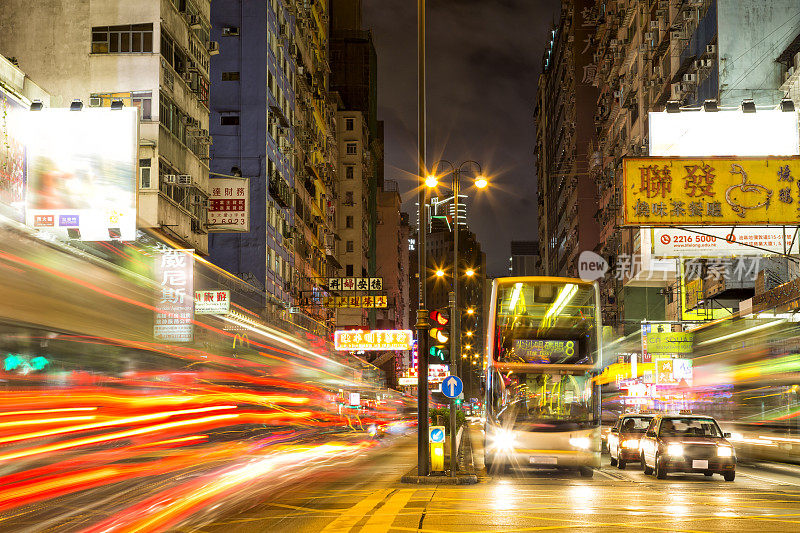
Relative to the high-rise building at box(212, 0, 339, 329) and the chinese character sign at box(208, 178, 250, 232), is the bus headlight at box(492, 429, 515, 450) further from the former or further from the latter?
the high-rise building at box(212, 0, 339, 329)

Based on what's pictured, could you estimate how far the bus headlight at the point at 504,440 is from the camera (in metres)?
26.7

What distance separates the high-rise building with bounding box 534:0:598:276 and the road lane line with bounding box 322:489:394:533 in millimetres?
78708

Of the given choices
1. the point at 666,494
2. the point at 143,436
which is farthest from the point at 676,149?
the point at 143,436

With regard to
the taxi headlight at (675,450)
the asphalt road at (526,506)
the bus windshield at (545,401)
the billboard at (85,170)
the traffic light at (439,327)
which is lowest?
the asphalt road at (526,506)

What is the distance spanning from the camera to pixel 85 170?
31.5 metres

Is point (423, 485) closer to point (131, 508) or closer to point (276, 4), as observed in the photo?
point (131, 508)

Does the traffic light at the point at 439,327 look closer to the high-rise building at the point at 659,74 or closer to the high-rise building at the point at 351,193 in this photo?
the high-rise building at the point at 659,74

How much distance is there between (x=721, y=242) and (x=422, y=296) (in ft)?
54.7

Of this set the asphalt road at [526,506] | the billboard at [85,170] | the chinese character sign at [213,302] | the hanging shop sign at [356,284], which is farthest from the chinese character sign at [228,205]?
the asphalt road at [526,506]

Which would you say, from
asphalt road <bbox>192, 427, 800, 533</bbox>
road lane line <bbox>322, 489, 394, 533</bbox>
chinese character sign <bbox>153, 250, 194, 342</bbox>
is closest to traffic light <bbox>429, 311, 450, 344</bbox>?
asphalt road <bbox>192, 427, 800, 533</bbox>

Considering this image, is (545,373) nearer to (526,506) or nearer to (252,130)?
(526,506)

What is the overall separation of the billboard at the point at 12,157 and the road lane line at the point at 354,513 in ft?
49.6

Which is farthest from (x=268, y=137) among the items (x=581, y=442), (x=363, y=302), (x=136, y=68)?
(x=581, y=442)

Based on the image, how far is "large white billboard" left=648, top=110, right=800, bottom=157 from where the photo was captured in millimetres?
35906
